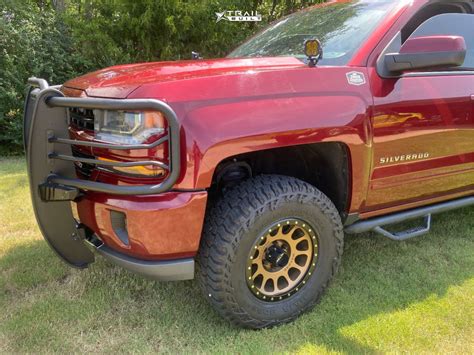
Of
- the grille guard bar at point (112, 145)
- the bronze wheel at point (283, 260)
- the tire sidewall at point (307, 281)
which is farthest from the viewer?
the bronze wheel at point (283, 260)

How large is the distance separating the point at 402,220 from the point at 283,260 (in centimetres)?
98

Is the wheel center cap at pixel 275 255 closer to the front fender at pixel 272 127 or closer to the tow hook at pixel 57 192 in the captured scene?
the front fender at pixel 272 127

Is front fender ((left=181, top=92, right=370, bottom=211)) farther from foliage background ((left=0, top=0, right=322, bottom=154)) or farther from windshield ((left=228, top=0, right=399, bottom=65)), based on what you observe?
foliage background ((left=0, top=0, right=322, bottom=154))

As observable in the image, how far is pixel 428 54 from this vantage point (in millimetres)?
2658

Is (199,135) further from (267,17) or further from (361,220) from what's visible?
(267,17)

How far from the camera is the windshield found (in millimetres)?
2885

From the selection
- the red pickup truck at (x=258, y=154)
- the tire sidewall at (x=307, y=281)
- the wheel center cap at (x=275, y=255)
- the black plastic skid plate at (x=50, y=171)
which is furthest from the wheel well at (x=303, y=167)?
the black plastic skid plate at (x=50, y=171)

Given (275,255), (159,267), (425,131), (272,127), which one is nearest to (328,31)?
(425,131)

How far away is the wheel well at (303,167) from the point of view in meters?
2.69

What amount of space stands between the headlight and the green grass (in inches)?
43.3

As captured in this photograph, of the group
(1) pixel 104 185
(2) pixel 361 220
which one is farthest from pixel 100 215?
(2) pixel 361 220

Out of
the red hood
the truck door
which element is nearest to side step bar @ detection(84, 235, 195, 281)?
the red hood

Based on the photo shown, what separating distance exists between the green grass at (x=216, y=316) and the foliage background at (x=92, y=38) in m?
4.42

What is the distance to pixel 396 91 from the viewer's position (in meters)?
2.76
